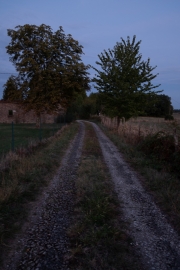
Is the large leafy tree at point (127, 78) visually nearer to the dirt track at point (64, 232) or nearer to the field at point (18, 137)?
the field at point (18, 137)

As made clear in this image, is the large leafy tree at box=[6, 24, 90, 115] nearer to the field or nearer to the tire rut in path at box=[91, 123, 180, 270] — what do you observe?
the field

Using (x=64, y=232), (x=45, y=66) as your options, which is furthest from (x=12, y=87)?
(x=64, y=232)

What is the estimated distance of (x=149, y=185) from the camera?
820 centimetres

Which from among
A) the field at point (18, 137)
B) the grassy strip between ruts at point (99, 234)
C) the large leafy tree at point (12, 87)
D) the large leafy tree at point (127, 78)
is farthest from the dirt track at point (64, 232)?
the large leafy tree at point (12, 87)

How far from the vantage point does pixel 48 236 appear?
4.79m

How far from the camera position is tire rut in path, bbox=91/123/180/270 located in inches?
161

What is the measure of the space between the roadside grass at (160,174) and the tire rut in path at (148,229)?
0.69 ft

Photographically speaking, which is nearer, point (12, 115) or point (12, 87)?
point (12, 87)

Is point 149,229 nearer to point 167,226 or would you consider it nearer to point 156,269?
point 167,226

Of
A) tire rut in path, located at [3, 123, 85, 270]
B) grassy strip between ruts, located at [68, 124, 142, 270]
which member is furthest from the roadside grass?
tire rut in path, located at [3, 123, 85, 270]

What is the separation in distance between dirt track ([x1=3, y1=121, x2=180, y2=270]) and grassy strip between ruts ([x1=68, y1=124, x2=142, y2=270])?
0.15 m

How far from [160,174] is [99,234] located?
16.1ft

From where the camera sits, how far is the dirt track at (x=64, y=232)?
13.2ft

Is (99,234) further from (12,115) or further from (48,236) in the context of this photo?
(12,115)
